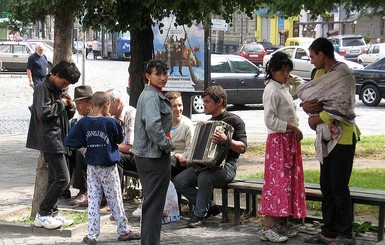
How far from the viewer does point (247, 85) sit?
21.9m

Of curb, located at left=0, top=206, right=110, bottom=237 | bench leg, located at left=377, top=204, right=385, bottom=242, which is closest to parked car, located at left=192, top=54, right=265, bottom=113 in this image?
curb, located at left=0, top=206, right=110, bottom=237

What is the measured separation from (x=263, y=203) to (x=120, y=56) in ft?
164

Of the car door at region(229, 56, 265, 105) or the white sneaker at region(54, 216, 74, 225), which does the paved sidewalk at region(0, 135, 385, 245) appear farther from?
the car door at region(229, 56, 265, 105)

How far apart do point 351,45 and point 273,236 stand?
41999mm

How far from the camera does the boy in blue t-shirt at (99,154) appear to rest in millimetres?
7645

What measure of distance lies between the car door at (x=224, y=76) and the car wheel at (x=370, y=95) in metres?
4.79

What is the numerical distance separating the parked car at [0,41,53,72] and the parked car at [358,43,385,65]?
15706mm

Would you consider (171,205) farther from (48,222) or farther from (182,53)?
(182,53)

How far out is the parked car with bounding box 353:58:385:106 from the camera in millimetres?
24078

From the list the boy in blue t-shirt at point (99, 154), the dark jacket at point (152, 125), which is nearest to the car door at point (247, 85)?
the boy in blue t-shirt at point (99, 154)

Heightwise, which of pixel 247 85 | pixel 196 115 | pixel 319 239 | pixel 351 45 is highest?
pixel 351 45

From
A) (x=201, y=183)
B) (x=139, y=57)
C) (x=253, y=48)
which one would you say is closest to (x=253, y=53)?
(x=253, y=48)

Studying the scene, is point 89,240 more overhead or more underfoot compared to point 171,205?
more underfoot

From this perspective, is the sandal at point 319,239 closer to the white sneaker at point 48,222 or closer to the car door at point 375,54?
the white sneaker at point 48,222
